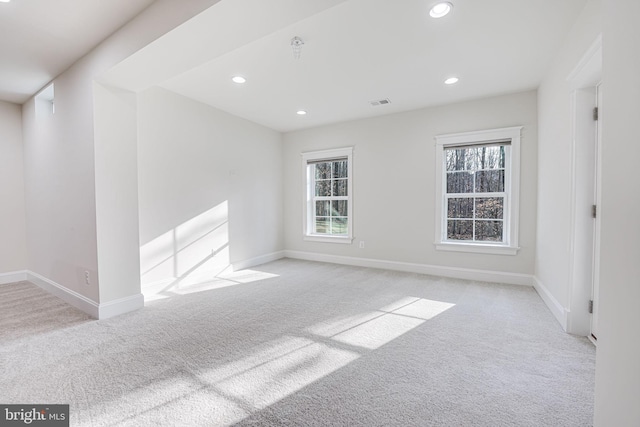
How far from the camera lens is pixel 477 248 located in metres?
4.09

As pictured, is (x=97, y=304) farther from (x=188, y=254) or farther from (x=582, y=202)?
(x=582, y=202)

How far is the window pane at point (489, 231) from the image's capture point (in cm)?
411

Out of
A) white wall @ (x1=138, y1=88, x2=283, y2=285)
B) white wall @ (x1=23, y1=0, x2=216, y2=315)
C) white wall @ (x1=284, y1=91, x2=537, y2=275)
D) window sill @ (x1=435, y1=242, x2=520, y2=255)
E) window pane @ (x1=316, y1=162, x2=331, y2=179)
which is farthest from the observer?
window pane @ (x1=316, y1=162, x2=331, y2=179)

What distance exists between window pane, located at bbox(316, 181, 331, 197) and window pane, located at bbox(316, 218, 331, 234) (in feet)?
1.63

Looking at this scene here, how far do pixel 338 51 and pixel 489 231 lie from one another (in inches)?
129

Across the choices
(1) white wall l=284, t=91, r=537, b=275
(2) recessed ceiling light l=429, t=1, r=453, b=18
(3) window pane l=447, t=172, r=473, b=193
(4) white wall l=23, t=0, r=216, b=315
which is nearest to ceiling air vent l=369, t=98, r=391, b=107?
(1) white wall l=284, t=91, r=537, b=275

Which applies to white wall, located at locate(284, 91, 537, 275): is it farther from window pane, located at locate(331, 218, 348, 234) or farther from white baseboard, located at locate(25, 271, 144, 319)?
white baseboard, located at locate(25, 271, 144, 319)

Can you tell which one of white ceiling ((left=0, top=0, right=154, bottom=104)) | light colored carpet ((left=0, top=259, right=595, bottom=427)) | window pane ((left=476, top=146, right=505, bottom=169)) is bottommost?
light colored carpet ((left=0, top=259, right=595, bottom=427))

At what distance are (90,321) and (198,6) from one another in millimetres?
2909

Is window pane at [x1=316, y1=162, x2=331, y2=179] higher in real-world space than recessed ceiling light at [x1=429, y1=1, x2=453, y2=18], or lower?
lower

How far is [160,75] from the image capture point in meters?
2.63

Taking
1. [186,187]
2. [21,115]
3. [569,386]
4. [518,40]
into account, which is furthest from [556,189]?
[21,115]

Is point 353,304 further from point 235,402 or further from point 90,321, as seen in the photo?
point 90,321

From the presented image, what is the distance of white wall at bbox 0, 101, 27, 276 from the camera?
3.97 m
